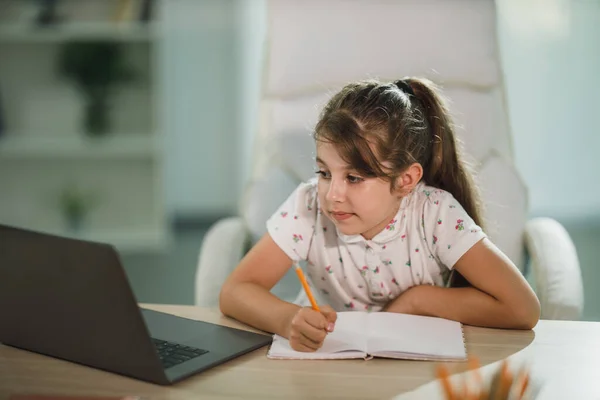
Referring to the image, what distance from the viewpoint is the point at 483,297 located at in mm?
1229

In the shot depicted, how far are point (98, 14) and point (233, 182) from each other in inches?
37.9

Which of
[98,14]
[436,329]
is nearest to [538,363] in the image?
[436,329]

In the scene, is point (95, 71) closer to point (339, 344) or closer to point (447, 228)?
point (447, 228)

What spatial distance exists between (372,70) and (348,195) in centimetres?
66

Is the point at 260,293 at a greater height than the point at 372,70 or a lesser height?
lesser

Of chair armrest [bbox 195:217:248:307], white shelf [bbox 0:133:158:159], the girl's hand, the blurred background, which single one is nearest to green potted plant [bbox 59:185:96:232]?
the blurred background

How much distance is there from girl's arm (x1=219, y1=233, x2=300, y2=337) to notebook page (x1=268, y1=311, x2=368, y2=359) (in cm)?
4

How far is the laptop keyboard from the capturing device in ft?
3.38

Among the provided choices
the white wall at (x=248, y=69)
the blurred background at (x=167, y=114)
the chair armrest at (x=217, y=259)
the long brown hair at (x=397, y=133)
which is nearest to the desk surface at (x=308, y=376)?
the long brown hair at (x=397, y=133)

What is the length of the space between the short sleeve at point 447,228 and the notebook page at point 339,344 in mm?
233

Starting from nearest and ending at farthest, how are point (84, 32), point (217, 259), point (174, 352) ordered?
point (174, 352) → point (217, 259) → point (84, 32)

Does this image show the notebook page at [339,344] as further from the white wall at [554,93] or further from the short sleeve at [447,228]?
the white wall at [554,93]

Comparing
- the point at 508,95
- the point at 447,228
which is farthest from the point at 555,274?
the point at 508,95

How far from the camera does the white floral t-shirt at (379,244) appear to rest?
1392 mm
